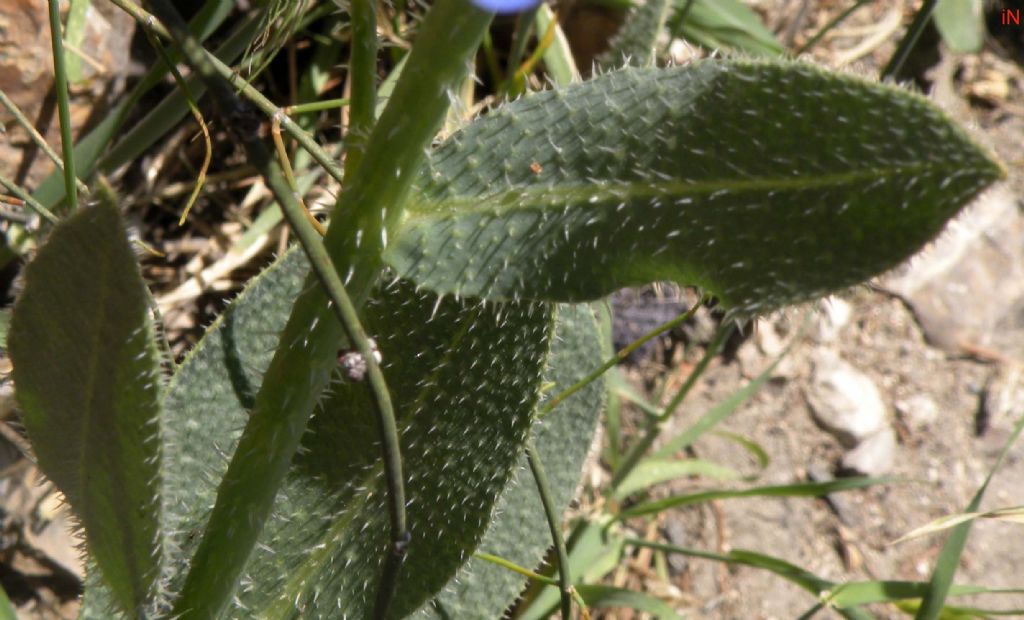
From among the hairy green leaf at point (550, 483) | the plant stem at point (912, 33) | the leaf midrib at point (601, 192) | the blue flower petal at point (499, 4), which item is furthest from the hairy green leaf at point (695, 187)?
the plant stem at point (912, 33)

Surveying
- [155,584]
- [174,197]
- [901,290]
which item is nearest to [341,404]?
[155,584]

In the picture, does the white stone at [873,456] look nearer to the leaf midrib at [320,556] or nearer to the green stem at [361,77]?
the leaf midrib at [320,556]

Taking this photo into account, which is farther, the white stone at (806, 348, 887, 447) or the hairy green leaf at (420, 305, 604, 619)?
the white stone at (806, 348, 887, 447)

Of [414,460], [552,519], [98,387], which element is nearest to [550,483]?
[552,519]

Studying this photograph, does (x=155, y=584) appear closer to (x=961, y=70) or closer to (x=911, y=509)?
(x=911, y=509)

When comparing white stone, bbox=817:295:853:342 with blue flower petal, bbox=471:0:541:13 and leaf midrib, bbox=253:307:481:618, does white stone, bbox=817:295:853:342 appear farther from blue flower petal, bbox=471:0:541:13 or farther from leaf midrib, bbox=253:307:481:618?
blue flower petal, bbox=471:0:541:13

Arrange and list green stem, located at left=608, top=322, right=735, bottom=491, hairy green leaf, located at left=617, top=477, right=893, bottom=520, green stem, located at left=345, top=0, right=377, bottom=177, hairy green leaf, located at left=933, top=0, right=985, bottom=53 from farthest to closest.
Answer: hairy green leaf, located at left=933, top=0, right=985, bottom=53
green stem, located at left=608, top=322, right=735, bottom=491
hairy green leaf, located at left=617, top=477, right=893, bottom=520
green stem, located at left=345, top=0, right=377, bottom=177

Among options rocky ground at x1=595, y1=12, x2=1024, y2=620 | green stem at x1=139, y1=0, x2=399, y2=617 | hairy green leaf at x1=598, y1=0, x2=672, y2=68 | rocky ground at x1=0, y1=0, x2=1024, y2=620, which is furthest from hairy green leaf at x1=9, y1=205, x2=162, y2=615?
rocky ground at x1=595, y1=12, x2=1024, y2=620
